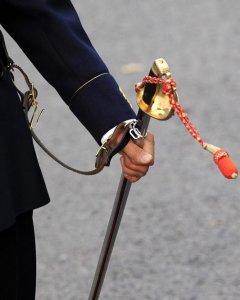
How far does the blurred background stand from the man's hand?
148 centimetres

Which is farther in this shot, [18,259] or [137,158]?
[18,259]

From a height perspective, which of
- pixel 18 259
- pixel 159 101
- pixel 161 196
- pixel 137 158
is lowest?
pixel 161 196

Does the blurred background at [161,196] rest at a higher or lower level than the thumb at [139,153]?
lower

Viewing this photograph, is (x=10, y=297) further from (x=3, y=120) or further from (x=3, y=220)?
(x=3, y=120)

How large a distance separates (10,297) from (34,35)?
2.38 feet

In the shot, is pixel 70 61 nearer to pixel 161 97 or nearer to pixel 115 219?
pixel 161 97

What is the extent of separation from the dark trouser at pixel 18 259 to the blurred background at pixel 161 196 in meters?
1.16

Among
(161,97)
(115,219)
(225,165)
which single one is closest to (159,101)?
(161,97)

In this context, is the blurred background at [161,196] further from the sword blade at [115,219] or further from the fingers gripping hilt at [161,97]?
the fingers gripping hilt at [161,97]

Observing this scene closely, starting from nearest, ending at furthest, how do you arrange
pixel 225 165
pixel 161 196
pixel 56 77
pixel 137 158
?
pixel 225 165, pixel 137 158, pixel 56 77, pixel 161 196

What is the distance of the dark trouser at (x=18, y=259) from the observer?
2295 millimetres

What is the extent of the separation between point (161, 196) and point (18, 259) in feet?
6.24

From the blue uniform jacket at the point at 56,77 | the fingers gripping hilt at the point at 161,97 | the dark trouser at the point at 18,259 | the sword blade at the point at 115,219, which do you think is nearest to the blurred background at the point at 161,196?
the sword blade at the point at 115,219

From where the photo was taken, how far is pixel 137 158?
6.87 feet
